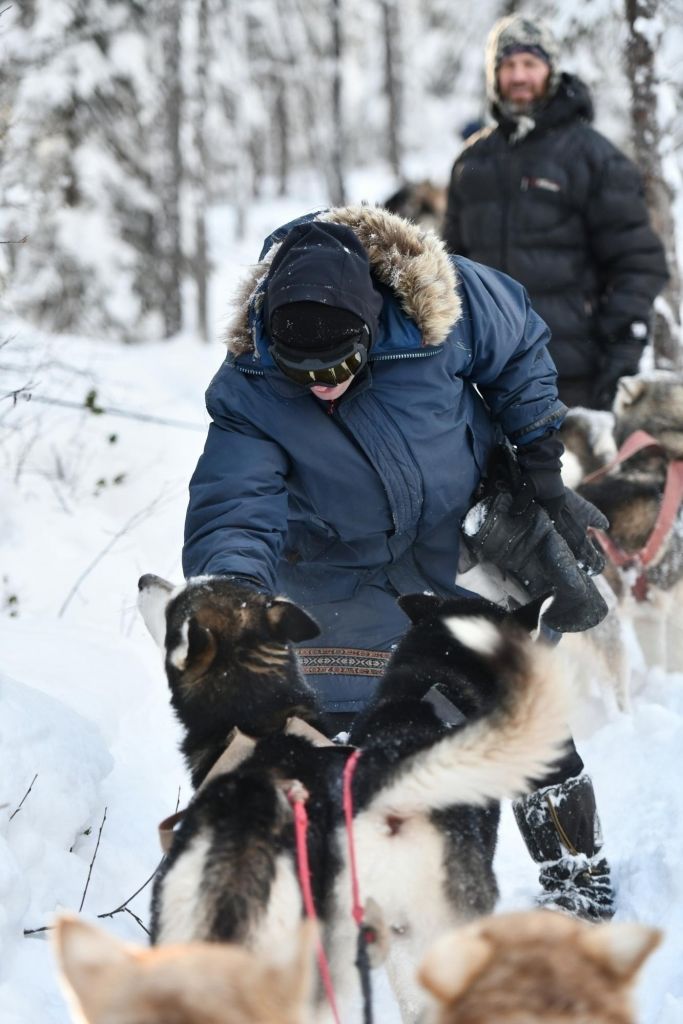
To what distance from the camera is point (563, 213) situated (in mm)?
5035

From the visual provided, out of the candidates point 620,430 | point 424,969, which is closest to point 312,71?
point 620,430

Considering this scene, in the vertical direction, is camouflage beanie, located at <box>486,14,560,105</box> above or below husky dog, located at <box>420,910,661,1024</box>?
above

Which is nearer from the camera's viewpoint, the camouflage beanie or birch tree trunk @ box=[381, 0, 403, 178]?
the camouflage beanie

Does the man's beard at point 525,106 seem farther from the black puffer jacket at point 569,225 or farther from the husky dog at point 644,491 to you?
the husky dog at point 644,491

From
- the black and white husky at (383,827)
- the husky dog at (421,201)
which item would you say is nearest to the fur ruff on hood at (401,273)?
the black and white husky at (383,827)

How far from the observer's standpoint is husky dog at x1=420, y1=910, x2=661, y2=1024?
1454mm

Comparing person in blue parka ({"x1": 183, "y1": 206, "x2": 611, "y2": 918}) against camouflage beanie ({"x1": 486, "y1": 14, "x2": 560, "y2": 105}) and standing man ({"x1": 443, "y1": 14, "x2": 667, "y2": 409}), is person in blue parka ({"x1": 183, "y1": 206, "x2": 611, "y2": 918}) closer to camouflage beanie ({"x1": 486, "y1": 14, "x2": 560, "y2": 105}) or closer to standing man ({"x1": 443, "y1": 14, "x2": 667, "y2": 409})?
standing man ({"x1": 443, "y1": 14, "x2": 667, "y2": 409})

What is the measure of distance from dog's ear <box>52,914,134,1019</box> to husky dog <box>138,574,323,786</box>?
1.03 metres

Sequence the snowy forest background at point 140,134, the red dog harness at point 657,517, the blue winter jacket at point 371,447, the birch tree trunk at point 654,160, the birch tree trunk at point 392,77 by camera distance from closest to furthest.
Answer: the blue winter jacket at point 371,447
the red dog harness at point 657,517
the birch tree trunk at point 654,160
the snowy forest background at point 140,134
the birch tree trunk at point 392,77

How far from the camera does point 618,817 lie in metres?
3.82

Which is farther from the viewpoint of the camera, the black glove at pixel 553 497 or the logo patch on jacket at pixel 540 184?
the logo patch on jacket at pixel 540 184

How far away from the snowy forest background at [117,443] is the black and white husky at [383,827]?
72cm

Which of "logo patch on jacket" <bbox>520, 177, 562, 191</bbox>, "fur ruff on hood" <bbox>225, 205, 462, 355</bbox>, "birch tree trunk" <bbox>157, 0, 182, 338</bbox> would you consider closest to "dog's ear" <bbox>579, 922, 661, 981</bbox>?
"fur ruff on hood" <bbox>225, 205, 462, 355</bbox>

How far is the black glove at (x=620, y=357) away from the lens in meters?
5.05
